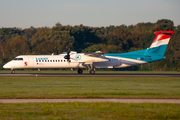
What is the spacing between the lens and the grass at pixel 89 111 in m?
11.5

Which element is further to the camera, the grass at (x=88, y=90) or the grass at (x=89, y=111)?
A: the grass at (x=88, y=90)

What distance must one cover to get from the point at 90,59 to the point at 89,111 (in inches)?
1221

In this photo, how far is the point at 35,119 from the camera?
1094 cm

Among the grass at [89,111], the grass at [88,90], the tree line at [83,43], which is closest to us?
the grass at [89,111]

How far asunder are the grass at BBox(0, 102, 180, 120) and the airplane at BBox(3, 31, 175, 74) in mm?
27880

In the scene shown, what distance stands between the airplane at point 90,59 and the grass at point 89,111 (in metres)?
27.9

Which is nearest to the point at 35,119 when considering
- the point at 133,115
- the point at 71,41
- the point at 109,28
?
the point at 133,115

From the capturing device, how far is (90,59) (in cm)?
4362

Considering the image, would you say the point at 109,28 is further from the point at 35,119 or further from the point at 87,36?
the point at 35,119

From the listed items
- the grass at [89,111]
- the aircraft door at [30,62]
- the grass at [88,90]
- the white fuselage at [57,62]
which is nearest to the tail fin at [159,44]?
the white fuselage at [57,62]

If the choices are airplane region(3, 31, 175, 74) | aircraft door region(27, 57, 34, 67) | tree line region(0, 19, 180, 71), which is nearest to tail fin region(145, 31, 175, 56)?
airplane region(3, 31, 175, 74)

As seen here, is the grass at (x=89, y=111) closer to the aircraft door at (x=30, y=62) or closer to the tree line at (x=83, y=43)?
the aircraft door at (x=30, y=62)

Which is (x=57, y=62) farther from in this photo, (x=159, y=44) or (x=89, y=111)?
(x=89, y=111)

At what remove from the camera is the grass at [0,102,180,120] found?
1154cm
